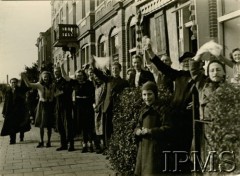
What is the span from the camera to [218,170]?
9.89 feet

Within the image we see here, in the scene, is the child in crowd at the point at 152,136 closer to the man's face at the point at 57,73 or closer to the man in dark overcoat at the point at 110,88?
the man in dark overcoat at the point at 110,88

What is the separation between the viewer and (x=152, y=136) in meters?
3.46

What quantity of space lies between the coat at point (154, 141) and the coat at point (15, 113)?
5.00 m

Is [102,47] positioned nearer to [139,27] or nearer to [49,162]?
[139,27]

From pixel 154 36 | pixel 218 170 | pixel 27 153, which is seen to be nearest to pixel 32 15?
pixel 27 153

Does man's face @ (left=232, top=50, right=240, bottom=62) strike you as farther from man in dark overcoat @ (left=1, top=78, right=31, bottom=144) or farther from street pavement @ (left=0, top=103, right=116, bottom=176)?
man in dark overcoat @ (left=1, top=78, right=31, bottom=144)

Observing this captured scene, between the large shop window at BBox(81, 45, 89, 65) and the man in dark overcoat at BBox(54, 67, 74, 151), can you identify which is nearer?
the man in dark overcoat at BBox(54, 67, 74, 151)

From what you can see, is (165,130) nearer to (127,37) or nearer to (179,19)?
(179,19)

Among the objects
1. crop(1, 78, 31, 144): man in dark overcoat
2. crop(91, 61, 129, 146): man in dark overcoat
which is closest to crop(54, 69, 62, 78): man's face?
crop(91, 61, 129, 146): man in dark overcoat

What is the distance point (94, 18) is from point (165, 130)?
1229 cm

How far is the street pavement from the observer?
16.1 ft

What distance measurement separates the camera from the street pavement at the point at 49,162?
490 cm
